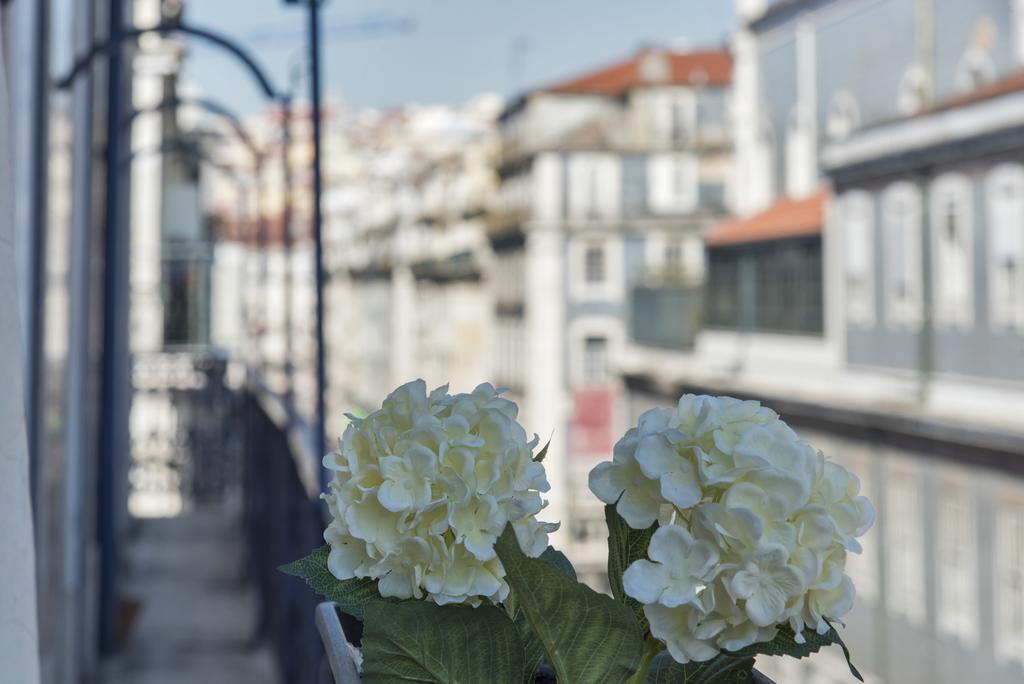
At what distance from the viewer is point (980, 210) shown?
18312mm

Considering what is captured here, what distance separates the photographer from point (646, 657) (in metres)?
1.12

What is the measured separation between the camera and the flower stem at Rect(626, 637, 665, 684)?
1.11 metres

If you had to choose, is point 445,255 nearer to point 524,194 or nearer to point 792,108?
point 524,194

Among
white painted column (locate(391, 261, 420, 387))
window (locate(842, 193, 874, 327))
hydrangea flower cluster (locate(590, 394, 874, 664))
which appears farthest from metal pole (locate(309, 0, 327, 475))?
white painted column (locate(391, 261, 420, 387))

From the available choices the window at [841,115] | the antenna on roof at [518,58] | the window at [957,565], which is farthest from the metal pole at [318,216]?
the antenna on roof at [518,58]

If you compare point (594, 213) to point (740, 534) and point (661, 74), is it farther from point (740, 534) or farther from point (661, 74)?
point (740, 534)

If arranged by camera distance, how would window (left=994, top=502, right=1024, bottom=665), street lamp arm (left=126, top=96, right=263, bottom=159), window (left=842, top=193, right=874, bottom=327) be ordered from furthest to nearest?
1. window (left=842, top=193, right=874, bottom=327)
2. window (left=994, top=502, right=1024, bottom=665)
3. street lamp arm (left=126, top=96, right=263, bottom=159)

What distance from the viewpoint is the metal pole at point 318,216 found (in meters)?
5.13

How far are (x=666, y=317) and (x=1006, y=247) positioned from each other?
1427cm

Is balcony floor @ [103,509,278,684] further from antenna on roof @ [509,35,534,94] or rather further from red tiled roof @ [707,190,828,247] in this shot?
antenna on roof @ [509,35,534,94]

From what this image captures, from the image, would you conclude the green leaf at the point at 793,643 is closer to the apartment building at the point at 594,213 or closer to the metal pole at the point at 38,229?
the metal pole at the point at 38,229

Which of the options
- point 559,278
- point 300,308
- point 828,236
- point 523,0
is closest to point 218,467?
point 828,236

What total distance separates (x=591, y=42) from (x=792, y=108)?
4202 cm

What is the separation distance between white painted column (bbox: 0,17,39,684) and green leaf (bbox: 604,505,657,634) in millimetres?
496
